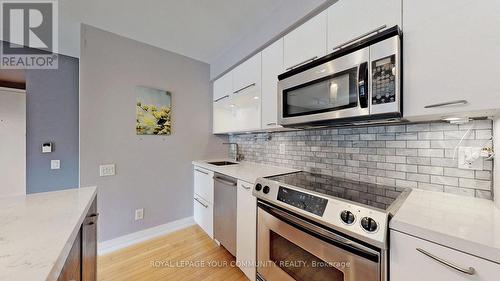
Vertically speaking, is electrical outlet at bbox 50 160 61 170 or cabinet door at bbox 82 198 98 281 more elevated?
electrical outlet at bbox 50 160 61 170

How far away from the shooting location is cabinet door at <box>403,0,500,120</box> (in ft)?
2.28

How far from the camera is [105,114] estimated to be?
1937 millimetres

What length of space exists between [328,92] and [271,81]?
61 centimetres

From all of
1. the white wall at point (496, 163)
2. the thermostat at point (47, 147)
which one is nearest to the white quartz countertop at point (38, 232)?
the white wall at point (496, 163)

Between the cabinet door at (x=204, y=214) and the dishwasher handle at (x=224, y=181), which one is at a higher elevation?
the dishwasher handle at (x=224, y=181)

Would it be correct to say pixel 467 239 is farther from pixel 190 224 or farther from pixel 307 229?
pixel 190 224

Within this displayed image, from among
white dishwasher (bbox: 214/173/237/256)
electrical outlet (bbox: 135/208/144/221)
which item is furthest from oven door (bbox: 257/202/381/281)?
electrical outlet (bbox: 135/208/144/221)

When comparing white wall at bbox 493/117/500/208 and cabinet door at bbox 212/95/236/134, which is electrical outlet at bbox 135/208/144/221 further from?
white wall at bbox 493/117/500/208

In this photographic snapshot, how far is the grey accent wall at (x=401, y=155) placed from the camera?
954 mm

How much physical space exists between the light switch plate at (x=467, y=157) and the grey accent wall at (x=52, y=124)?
3872 mm

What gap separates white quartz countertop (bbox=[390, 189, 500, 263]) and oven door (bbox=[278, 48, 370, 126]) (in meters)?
0.51

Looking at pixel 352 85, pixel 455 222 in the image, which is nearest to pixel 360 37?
pixel 352 85

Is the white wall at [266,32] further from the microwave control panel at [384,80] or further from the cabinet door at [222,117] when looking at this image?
the microwave control panel at [384,80]

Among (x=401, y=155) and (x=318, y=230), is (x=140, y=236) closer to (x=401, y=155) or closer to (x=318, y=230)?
(x=318, y=230)
